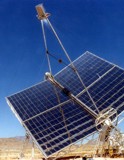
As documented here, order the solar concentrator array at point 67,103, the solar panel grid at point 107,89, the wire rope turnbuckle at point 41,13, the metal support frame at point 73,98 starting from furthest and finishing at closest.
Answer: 1. the solar panel grid at point 107,89
2. the metal support frame at point 73,98
3. the solar concentrator array at point 67,103
4. the wire rope turnbuckle at point 41,13

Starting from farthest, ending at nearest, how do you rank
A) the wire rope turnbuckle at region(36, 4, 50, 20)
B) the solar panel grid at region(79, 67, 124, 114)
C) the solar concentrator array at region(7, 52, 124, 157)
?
the solar panel grid at region(79, 67, 124, 114) < the solar concentrator array at region(7, 52, 124, 157) < the wire rope turnbuckle at region(36, 4, 50, 20)

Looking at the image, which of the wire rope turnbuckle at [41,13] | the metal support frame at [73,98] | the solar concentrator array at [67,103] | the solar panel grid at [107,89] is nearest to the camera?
the wire rope turnbuckle at [41,13]

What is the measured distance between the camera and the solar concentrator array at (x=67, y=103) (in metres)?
25.1

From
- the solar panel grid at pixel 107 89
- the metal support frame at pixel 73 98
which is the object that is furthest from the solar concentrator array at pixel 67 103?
the metal support frame at pixel 73 98

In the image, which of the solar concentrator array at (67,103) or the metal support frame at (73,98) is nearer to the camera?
the solar concentrator array at (67,103)

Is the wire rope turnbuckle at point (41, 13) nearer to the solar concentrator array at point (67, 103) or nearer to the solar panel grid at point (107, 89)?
the solar concentrator array at point (67, 103)

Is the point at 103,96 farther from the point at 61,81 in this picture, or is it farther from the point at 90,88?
the point at 61,81

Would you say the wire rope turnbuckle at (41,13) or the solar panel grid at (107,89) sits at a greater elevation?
the wire rope turnbuckle at (41,13)

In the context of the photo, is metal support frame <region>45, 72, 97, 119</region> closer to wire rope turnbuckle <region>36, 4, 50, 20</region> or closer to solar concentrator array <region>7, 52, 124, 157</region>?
solar concentrator array <region>7, 52, 124, 157</region>

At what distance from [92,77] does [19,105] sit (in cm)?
814

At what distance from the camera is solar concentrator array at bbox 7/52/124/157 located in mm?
25125

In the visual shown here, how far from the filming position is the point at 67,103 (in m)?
30.2

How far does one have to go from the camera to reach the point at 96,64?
33469mm

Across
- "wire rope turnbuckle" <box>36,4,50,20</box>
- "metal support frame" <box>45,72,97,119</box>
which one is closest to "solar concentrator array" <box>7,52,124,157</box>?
"metal support frame" <box>45,72,97,119</box>
